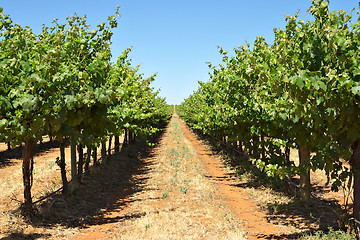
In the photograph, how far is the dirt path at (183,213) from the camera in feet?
29.5

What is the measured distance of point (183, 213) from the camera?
35.5 feet

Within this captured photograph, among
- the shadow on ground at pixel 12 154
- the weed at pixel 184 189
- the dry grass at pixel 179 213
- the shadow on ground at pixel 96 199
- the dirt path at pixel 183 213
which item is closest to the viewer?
the dry grass at pixel 179 213

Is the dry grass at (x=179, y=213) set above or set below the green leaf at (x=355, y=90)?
below

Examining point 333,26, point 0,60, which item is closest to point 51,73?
point 0,60

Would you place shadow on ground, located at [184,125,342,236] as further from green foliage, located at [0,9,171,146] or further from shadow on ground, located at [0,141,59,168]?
shadow on ground, located at [0,141,59,168]

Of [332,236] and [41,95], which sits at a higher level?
[41,95]

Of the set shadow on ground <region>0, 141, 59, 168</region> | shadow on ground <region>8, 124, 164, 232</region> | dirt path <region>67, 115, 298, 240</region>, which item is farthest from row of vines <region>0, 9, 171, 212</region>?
shadow on ground <region>0, 141, 59, 168</region>

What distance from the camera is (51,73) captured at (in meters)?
7.73

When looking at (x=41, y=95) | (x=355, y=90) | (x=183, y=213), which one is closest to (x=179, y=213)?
(x=183, y=213)

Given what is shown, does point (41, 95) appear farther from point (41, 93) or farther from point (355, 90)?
point (355, 90)

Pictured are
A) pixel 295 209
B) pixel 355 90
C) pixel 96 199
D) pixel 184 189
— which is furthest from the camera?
pixel 184 189

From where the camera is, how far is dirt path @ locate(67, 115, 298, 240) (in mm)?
8977

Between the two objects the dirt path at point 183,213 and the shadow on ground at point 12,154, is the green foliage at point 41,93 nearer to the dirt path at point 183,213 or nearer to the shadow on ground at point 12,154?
the dirt path at point 183,213

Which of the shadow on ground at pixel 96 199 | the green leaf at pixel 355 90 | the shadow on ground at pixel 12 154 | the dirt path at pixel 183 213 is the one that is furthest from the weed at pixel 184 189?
the shadow on ground at pixel 12 154
